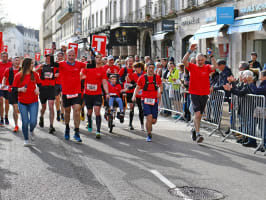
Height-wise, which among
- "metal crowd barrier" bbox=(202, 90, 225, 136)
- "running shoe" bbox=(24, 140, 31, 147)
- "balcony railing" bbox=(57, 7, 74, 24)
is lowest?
"running shoe" bbox=(24, 140, 31, 147)

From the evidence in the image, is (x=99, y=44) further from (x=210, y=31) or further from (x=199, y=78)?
(x=199, y=78)

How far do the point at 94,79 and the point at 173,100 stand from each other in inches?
178

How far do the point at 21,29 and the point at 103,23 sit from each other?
407ft

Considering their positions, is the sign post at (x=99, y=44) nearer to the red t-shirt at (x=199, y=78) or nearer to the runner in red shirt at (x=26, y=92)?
the red t-shirt at (x=199, y=78)

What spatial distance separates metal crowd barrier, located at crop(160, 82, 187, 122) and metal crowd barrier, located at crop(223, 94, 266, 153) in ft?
11.4

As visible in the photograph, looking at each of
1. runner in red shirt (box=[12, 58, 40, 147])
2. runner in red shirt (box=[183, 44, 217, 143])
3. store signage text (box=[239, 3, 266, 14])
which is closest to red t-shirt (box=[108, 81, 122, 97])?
runner in red shirt (box=[183, 44, 217, 143])

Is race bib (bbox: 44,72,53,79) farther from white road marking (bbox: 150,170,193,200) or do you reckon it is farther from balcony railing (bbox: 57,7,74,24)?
balcony railing (bbox: 57,7,74,24)

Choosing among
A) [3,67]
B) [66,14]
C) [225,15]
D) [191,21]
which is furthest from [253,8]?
[66,14]

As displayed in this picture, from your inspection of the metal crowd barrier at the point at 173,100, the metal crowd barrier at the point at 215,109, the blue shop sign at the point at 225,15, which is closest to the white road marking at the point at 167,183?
the metal crowd barrier at the point at 215,109

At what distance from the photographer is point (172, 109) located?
14508mm

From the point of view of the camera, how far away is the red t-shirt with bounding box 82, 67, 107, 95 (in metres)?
10.3

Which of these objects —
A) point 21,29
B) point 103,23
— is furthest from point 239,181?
point 21,29

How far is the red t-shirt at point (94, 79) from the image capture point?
10297 mm

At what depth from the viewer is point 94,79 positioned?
10.3 m
